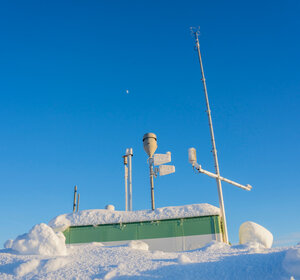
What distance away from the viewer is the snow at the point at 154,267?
9.45 meters

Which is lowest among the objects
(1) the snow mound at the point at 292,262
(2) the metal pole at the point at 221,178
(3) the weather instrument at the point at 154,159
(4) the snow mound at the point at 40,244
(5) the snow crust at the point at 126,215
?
(1) the snow mound at the point at 292,262

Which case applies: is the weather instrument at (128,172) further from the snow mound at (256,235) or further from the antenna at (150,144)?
the snow mound at (256,235)

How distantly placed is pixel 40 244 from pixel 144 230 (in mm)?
8033

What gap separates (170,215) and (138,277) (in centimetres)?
1082

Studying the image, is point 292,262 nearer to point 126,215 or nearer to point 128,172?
point 126,215

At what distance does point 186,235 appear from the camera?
19.7 meters

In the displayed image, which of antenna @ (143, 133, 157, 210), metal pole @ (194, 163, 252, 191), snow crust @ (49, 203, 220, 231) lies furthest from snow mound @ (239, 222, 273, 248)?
antenna @ (143, 133, 157, 210)

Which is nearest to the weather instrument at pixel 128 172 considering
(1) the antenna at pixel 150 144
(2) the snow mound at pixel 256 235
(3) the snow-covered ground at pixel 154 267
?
(1) the antenna at pixel 150 144

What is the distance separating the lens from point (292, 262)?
9180 millimetres

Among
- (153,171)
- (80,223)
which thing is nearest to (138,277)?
(80,223)

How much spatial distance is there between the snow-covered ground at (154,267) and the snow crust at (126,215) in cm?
777

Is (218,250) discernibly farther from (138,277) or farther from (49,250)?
(49,250)

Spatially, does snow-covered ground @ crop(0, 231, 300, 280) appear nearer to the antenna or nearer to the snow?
the snow

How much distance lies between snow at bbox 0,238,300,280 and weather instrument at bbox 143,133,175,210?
1074 centimetres
